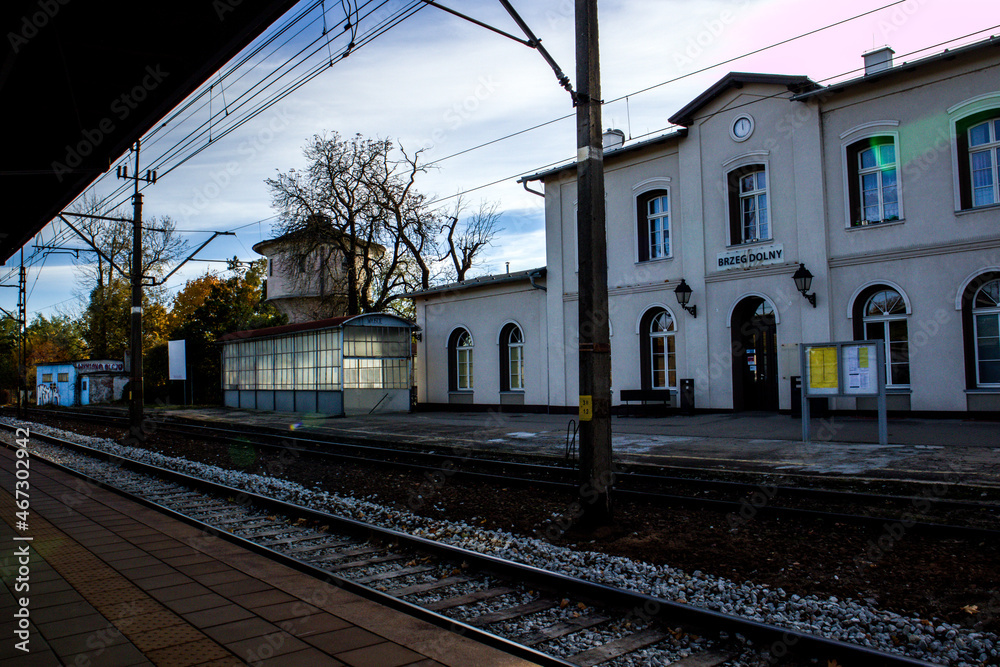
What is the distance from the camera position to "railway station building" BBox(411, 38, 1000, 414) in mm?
15281

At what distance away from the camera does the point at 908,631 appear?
13.8 feet

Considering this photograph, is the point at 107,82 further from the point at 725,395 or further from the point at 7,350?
the point at 7,350

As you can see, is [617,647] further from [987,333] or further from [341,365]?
[341,365]

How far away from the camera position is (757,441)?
1355cm

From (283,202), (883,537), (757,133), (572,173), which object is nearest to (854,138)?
(757,133)

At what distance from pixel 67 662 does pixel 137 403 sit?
51.0ft

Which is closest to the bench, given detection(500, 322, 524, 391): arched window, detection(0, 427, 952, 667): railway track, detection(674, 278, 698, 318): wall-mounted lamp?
detection(674, 278, 698, 318): wall-mounted lamp

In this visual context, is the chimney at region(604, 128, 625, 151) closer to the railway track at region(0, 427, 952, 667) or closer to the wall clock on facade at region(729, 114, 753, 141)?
the wall clock on facade at region(729, 114, 753, 141)

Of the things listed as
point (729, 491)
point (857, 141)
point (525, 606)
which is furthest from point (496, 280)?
point (525, 606)

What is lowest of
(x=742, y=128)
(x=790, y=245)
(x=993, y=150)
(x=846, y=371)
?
(x=846, y=371)

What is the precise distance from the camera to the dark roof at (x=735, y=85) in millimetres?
17578

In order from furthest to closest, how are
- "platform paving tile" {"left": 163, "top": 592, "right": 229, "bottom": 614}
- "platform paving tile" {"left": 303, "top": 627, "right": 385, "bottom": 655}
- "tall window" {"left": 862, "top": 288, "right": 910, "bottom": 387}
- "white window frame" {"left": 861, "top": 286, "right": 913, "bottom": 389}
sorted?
"tall window" {"left": 862, "top": 288, "right": 910, "bottom": 387}, "white window frame" {"left": 861, "top": 286, "right": 913, "bottom": 389}, "platform paving tile" {"left": 163, "top": 592, "right": 229, "bottom": 614}, "platform paving tile" {"left": 303, "top": 627, "right": 385, "bottom": 655}

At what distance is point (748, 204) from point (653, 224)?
316cm

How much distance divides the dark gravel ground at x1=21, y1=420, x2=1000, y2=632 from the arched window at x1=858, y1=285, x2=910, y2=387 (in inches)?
432
